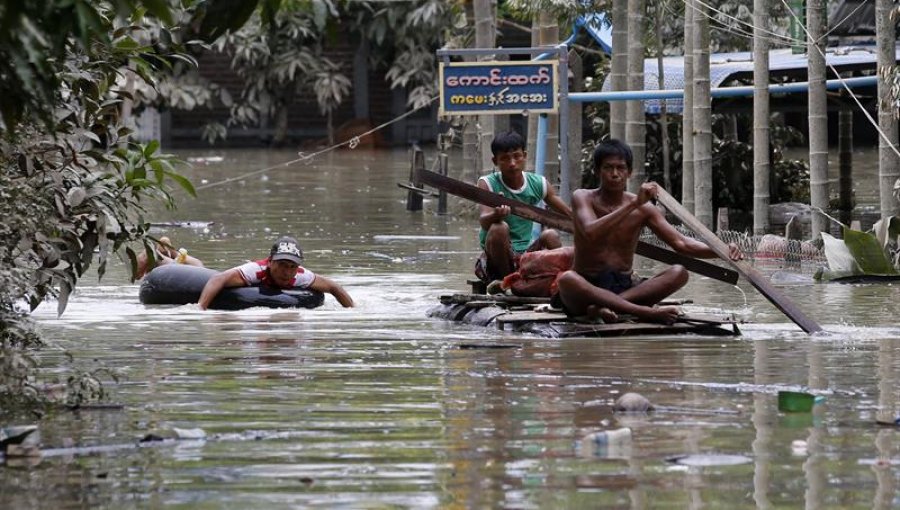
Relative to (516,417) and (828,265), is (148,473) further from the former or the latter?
(828,265)

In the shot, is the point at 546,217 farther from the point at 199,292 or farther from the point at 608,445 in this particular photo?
the point at 608,445

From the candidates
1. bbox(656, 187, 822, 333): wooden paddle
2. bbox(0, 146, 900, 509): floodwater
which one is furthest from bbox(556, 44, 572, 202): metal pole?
bbox(656, 187, 822, 333): wooden paddle

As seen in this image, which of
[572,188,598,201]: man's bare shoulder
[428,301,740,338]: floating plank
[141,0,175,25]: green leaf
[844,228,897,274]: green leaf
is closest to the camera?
[141,0,175,25]: green leaf

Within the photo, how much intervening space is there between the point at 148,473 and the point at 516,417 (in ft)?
6.19

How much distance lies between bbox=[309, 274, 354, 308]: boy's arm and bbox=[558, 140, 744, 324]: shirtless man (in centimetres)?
257

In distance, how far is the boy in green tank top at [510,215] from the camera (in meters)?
13.5

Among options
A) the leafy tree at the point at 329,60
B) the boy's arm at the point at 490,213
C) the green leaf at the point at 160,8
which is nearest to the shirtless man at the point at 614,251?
the boy's arm at the point at 490,213

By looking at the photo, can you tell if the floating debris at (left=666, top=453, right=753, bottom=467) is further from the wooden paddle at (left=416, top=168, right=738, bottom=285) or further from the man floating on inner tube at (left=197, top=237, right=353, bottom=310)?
the man floating on inner tube at (left=197, top=237, right=353, bottom=310)

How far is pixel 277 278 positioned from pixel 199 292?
878mm

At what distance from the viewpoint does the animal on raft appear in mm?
14234

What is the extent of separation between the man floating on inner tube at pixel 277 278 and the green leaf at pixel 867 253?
4552mm

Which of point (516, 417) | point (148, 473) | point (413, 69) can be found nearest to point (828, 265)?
point (516, 417)

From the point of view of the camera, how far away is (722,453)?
7445mm

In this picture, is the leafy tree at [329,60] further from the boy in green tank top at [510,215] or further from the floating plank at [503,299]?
the floating plank at [503,299]
